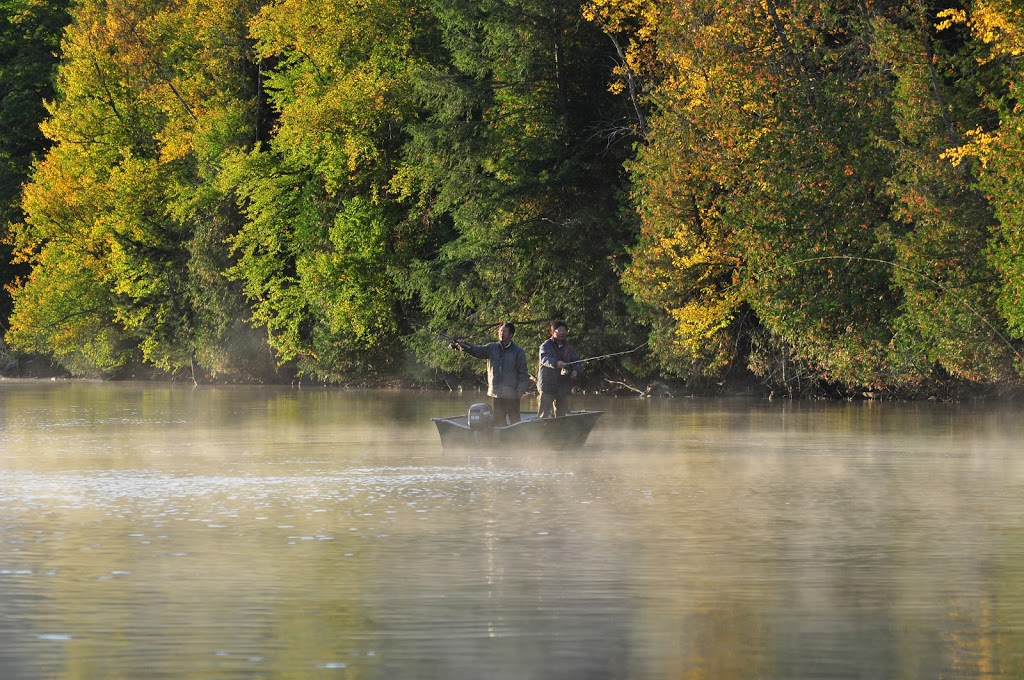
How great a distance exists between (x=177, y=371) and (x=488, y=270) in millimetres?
22565

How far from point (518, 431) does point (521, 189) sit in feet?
80.7

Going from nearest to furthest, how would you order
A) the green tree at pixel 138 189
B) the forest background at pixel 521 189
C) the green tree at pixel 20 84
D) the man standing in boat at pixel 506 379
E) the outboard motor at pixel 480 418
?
the outboard motor at pixel 480 418 → the man standing in boat at pixel 506 379 → the forest background at pixel 521 189 → the green tree at pixel 138 189 → the green tree at pixel 20 84

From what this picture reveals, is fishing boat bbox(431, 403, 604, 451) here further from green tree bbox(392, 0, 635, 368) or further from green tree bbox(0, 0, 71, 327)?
green tree bbox(0, 0, 71, 327)

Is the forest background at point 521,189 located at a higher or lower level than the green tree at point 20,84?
lower

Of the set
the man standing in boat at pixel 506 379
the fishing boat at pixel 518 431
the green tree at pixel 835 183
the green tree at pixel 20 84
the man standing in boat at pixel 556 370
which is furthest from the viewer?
the green tree at pixel 20 84

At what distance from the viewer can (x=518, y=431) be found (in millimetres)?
28906

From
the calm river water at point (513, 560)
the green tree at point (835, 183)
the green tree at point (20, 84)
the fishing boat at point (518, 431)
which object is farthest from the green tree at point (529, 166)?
the green tree at point (20, 84)

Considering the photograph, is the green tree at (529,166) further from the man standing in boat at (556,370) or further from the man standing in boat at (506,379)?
the man standing in boat at (506,379)

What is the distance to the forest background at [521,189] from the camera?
3934 centimetres

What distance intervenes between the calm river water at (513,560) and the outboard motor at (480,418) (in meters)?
0.47

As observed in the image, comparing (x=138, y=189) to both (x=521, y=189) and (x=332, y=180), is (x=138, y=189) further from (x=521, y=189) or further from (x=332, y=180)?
(x=521, y=189)

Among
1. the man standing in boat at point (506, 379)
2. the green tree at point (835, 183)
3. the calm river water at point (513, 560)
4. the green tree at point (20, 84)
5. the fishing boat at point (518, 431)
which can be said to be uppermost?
the green tree at point (20, 84)

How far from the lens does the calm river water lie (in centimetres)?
1043

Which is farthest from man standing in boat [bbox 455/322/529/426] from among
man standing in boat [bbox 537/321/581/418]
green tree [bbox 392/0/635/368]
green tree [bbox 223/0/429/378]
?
green tree [bbox 223/0/429/378]
